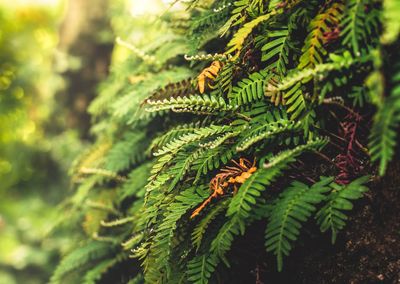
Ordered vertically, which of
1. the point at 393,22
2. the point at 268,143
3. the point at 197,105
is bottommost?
the point at 268,143

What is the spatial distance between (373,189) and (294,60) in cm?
57

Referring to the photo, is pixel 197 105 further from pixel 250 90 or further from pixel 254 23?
pixel 254 23

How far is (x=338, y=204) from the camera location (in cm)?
121

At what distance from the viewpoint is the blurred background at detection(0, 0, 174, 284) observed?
4.77 meters

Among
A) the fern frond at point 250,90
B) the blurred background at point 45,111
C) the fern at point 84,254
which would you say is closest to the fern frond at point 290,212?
the fern frond at point 250,90

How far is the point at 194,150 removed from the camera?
62.0 inches

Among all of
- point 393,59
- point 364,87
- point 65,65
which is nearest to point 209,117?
point 364,87

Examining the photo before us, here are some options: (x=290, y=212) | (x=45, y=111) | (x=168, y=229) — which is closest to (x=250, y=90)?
(x=290, y=212)

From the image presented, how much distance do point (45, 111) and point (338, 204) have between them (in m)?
4.72

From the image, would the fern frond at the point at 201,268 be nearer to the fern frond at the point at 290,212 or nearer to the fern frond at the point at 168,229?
the fern frond at the point at 168,229

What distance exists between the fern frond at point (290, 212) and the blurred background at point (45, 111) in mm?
3596

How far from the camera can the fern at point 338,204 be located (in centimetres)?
120

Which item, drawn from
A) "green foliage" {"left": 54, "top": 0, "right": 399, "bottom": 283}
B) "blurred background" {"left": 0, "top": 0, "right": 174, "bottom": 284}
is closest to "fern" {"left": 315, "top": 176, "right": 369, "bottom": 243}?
"green foliage" {"left": 54, "top": 0, "right": 399, "bottom": 283}

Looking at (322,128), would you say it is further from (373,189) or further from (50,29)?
(50,29)
